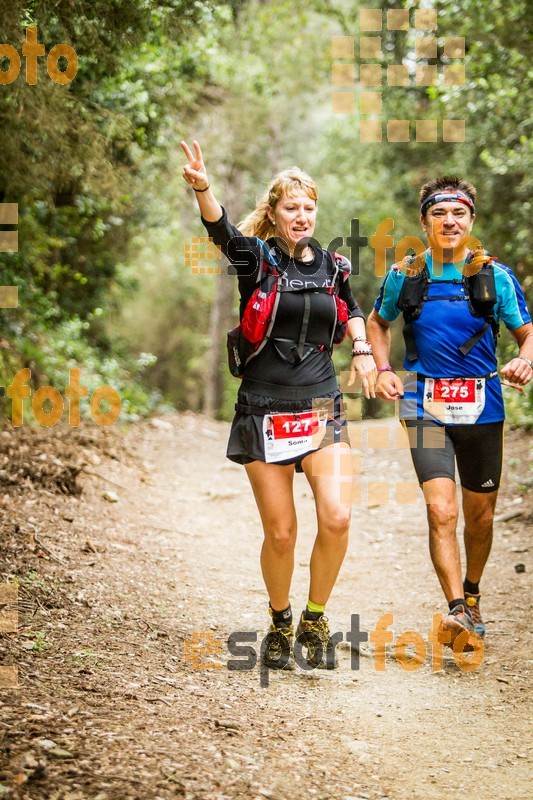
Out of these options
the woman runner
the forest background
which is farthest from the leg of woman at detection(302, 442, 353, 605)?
the forest background

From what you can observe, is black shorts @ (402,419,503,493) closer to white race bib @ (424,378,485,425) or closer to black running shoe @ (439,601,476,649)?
white race bib @ (424,378,485,425)

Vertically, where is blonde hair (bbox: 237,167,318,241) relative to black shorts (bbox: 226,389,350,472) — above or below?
above

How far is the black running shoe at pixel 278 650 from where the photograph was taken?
4.16 meters

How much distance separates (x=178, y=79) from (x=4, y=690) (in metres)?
8.68

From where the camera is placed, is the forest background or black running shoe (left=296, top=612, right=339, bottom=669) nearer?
black running shoe (left=296, top=612, right=339, bottom=669)

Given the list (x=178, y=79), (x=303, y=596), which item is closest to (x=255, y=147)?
(x=178, y=79)

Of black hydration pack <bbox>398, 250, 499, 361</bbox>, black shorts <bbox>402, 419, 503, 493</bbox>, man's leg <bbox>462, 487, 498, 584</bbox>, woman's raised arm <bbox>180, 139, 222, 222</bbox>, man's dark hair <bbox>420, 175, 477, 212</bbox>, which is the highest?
man's dark hair <bbox>420, 175, 477, 212</bbox>

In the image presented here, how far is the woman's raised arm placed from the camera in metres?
3.74

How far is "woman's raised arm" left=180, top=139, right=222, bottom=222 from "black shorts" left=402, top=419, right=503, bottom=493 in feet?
5.39

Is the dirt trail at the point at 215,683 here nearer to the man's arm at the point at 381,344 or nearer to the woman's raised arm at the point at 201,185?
the man's arm at the point at 381,344

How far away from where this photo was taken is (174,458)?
1038 cm

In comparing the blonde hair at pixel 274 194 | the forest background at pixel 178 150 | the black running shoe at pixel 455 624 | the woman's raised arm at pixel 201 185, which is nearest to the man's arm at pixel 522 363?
the black running shoe at pixel 455 624

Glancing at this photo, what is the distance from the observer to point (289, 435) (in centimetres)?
400

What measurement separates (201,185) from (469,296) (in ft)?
5.40
